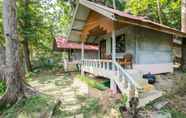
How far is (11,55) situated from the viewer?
19.2ft

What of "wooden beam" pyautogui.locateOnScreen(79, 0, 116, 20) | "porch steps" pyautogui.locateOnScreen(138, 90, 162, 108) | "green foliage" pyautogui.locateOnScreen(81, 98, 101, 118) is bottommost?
"green foliage" pyautogui.locateOnScreen(81, 98, 101, 118)

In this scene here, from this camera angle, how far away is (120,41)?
10.3 meters

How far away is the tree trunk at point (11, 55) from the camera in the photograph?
18.9 feet

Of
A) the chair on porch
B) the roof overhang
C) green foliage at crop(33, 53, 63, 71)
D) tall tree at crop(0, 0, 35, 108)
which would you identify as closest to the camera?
tall tree at crop(0, 0, 35, 108)

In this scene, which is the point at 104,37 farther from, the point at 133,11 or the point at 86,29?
the point at 133,11

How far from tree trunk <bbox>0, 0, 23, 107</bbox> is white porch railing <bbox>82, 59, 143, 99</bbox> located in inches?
136

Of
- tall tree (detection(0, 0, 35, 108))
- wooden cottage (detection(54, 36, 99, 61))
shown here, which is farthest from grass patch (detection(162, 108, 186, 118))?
wooden cottage (detection(54, 36, 99, 61))

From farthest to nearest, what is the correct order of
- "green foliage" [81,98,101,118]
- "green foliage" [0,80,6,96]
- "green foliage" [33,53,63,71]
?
"green foliage" [33,53,63,71]
"green foliage" [0,80,6,96]
"green foliage" [81,98,101,118]

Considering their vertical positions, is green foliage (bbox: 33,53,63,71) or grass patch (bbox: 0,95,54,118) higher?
green foliage (bbox: 33,53,63,71)

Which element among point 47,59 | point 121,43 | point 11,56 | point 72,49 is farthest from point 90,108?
point 47,59

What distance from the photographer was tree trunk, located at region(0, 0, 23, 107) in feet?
18.9

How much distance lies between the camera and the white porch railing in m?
5.20

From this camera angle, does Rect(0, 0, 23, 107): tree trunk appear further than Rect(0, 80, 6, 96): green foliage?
No

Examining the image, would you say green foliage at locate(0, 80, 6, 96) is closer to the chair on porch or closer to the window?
the chair on porch
